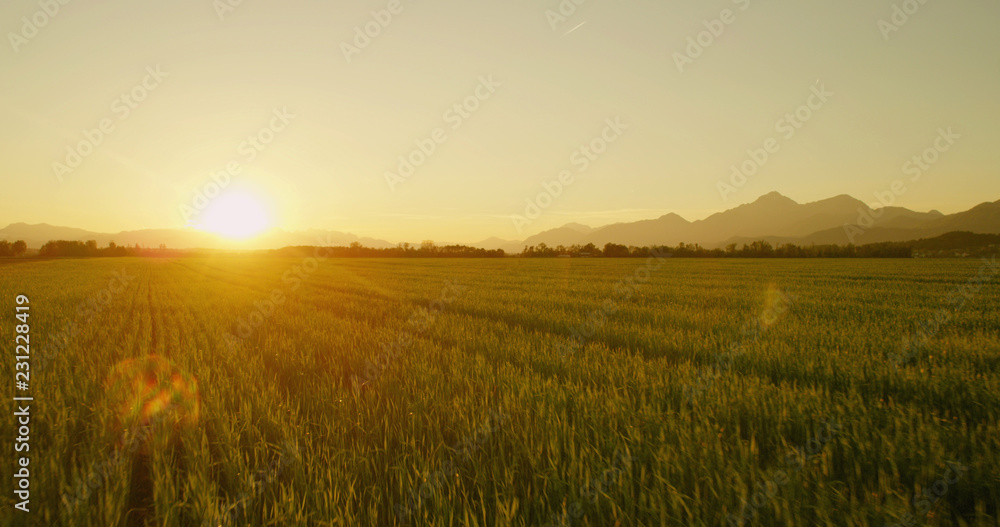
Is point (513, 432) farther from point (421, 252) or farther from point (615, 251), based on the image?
point (421, 252)

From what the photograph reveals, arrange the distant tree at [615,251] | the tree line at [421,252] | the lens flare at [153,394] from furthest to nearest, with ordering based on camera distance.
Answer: the tree line at [421,252]
the distant tree at [615,251]
the lens flare at [153,394]

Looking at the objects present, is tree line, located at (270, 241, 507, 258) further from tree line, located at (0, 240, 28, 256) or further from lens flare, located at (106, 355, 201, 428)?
lens flare, located at (106, 355, 201, 428)

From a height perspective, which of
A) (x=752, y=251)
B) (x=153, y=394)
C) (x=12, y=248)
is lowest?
(x=153, y=394)

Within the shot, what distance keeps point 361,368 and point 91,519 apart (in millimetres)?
2518

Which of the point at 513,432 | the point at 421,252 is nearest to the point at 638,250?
the point at 421,252

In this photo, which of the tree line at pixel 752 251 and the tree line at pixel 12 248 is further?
the tree line at pixel 12 248

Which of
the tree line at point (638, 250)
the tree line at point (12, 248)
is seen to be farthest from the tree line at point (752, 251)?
the tree line at point (12, 248)

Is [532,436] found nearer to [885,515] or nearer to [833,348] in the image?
[885,515]

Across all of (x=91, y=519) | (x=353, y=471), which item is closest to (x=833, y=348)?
A: (x=353, y=471)

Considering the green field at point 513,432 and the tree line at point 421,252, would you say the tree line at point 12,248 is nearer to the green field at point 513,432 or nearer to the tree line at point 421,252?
the tree line at point 421,252

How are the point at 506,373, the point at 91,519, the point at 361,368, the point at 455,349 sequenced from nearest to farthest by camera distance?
the point at 91,519, the point at 506,373, the point at 361,368, the point at 455,349

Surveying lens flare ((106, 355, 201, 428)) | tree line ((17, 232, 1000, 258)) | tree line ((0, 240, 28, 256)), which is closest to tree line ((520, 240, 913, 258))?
tree line ((17, 232, 1000, 258))

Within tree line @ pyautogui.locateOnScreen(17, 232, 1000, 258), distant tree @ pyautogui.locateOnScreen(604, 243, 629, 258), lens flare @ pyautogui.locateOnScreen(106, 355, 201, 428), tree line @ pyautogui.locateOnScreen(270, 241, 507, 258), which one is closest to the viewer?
lens flare @ pyautogui.locateOnScreen(106, 355, 201, 428)

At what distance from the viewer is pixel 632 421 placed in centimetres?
275
